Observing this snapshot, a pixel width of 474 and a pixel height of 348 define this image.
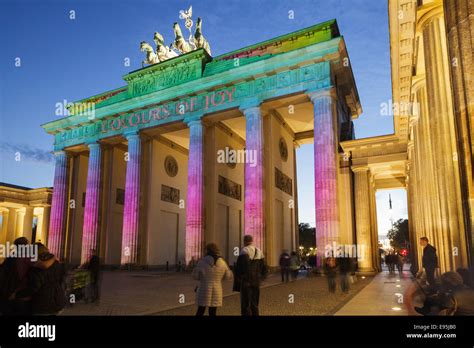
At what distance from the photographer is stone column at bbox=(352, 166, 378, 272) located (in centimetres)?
2558

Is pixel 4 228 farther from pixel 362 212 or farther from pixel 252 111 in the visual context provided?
pixel 362 212

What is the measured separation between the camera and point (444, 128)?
10969 millimetres

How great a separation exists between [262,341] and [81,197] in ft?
113

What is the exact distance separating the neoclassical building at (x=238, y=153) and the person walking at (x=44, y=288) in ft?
41.7

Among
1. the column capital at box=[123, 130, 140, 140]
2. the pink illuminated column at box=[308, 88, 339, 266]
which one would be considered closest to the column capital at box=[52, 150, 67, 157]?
the column capital at box=[123, 130, 140, 140]

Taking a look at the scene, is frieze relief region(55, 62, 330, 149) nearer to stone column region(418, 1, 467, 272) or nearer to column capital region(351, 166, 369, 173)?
column capital region(351, 166, 369, 173)

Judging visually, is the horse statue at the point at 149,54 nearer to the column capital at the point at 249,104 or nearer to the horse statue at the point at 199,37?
the horse statue at the point at 199,37

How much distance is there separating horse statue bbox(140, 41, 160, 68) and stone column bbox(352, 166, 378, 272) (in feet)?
61.8

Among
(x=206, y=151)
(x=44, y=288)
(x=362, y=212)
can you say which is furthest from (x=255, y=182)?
(x=44, y=288)

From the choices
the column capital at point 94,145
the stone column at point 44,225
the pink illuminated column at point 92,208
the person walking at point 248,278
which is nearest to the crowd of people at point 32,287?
the person walking at point 248,278

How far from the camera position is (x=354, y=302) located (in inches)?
415

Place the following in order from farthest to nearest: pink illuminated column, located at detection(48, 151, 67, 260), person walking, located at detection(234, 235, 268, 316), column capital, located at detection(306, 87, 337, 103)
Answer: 1. pink illuminated column, located at detection(48, 151, 67, 260)
2. column capital, located at detection(306, 87, 337, 103)
3. person walking, located at detection(234, 235, 268, 316)

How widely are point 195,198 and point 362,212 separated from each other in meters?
11.7

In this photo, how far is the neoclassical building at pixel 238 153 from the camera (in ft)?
71.4
